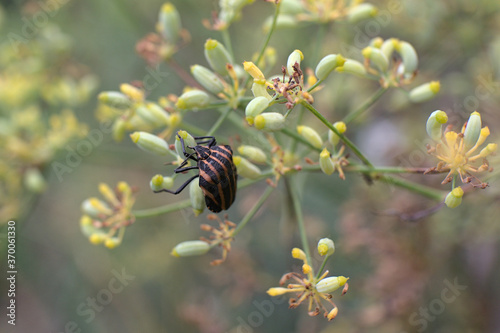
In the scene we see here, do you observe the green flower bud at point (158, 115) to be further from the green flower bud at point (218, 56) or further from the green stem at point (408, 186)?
the green stem at point (408, 186)

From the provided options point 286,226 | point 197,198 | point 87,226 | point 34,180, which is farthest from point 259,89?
point 34,180

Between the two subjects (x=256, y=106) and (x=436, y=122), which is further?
(x=436, y=122)

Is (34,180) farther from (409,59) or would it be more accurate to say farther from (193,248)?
(409,59)

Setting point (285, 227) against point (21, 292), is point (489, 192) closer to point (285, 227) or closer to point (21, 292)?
point (285, 227)

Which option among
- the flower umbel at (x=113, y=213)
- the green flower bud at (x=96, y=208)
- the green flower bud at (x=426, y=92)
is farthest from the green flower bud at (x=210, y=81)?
the green flower bud at (x=426, y=92)

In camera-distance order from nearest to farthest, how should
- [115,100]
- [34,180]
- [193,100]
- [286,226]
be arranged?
[193,100], [115,100], [286,226], [34,180]

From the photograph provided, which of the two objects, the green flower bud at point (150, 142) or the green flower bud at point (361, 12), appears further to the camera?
the green flower bud at point (361, 12)

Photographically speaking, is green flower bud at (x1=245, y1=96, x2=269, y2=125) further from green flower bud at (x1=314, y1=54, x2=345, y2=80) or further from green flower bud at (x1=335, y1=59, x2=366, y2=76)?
green flower bud at (x1=335, y1=59, x2=366, y2=76)
